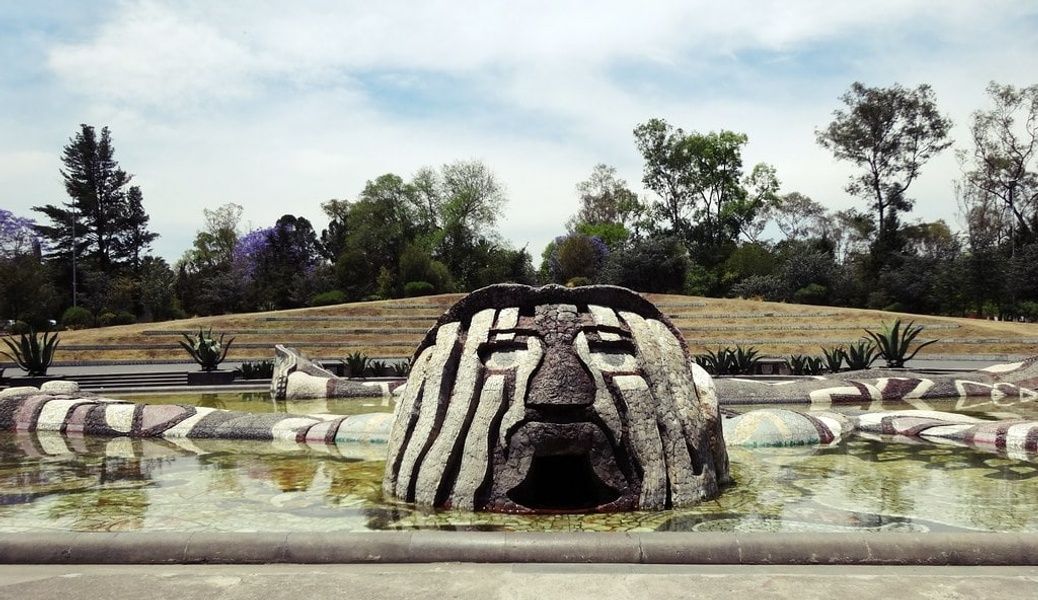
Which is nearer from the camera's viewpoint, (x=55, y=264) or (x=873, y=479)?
(x=873, y=479)

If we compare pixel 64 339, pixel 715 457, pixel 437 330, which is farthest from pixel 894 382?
pixel 64 339

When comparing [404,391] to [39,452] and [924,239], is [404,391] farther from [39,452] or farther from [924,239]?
[924,239]

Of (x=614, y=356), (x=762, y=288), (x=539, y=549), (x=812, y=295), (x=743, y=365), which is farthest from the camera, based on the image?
(x=762, y=288)

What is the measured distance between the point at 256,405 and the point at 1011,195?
45774 mm

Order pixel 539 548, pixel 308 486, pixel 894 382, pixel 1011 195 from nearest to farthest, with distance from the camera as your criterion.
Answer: pixel 539 548, pixel 308 486, pixel 894 382, pixel 1011 195

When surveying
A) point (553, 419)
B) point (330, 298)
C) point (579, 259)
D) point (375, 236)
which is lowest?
point (553, 419)

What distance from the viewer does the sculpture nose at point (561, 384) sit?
14.4 feet

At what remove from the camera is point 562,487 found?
489 cm

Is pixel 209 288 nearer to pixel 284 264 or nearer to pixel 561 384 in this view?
pixel 284 264

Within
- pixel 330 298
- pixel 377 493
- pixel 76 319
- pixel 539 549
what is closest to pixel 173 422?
pixel 377 493

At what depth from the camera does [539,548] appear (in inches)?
136

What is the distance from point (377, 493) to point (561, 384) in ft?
5.56

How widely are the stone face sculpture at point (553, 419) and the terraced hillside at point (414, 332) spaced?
22333 millimetres

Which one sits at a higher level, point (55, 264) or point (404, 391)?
point (55, 264)
